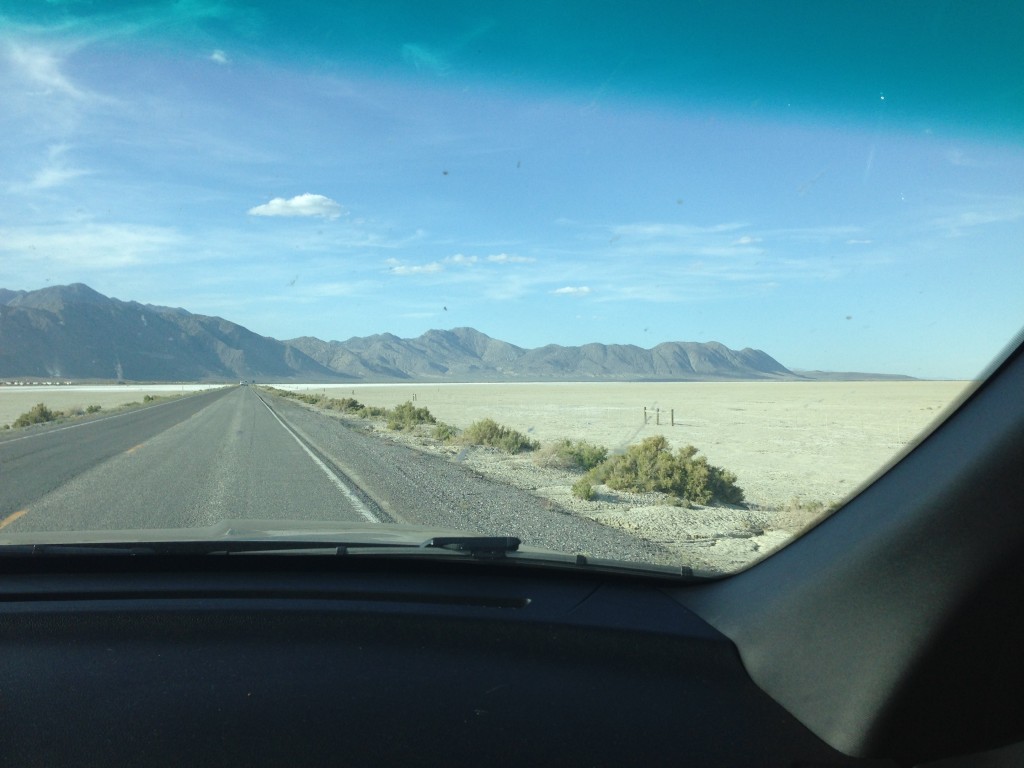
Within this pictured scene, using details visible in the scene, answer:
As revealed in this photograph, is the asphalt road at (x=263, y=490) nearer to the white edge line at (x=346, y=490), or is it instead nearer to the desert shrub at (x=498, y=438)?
the white edge line at (x=346, y=490)

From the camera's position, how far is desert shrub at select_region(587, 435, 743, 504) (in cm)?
1315

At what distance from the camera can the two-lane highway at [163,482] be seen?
10.6 meters

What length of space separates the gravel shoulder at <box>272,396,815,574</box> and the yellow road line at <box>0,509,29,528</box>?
4460mm

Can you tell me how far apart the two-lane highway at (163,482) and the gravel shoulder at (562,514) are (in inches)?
33.4

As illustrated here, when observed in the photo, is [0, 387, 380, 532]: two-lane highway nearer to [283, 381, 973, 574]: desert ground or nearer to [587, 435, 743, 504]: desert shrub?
[283, 381, 973, 574]: desert ground

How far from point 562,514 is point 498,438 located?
1359 cm

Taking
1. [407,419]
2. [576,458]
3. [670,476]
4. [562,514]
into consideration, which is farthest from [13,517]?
[407,419]

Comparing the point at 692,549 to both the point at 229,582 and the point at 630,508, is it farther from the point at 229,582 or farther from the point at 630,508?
the point at 229,582

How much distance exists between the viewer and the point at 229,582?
407 centimetres

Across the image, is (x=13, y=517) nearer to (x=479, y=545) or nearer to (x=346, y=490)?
(x=346, y=490)

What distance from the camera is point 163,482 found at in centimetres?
1414

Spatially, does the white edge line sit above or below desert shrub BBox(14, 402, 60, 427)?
above

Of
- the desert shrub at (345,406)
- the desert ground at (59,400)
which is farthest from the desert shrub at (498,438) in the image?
the desert shrub at (345,406)

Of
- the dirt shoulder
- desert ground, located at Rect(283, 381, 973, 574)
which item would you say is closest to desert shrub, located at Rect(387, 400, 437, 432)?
desert ground, located at Rect(283, 381, 973, 574)
